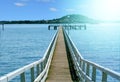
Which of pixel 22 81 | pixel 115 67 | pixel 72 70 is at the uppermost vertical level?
pixel 22 81

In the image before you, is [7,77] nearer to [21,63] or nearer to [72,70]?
[72,70]

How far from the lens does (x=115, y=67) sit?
3356 centimetres

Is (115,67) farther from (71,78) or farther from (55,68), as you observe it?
(71,78)

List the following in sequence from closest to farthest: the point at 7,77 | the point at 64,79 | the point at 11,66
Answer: the point at 7,77, the point at 64,79, the point at 11,66

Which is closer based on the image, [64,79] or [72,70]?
[64,79]

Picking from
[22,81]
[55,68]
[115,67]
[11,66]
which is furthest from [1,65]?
[22,81]

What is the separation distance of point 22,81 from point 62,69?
28.0 ft

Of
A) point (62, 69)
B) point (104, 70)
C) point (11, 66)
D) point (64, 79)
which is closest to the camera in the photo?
point (104, 70)

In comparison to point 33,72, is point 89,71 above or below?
below

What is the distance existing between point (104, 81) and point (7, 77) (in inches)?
86.7

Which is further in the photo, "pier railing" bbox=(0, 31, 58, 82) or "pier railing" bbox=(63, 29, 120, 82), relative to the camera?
"pier railing" bbox=(63, 29, 120, 82)

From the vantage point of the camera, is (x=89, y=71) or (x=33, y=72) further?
(x=89, y=71)

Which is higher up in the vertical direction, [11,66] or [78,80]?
[78,80]

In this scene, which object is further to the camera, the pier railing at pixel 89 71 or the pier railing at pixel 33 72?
the pier railing at pixel 89 71
